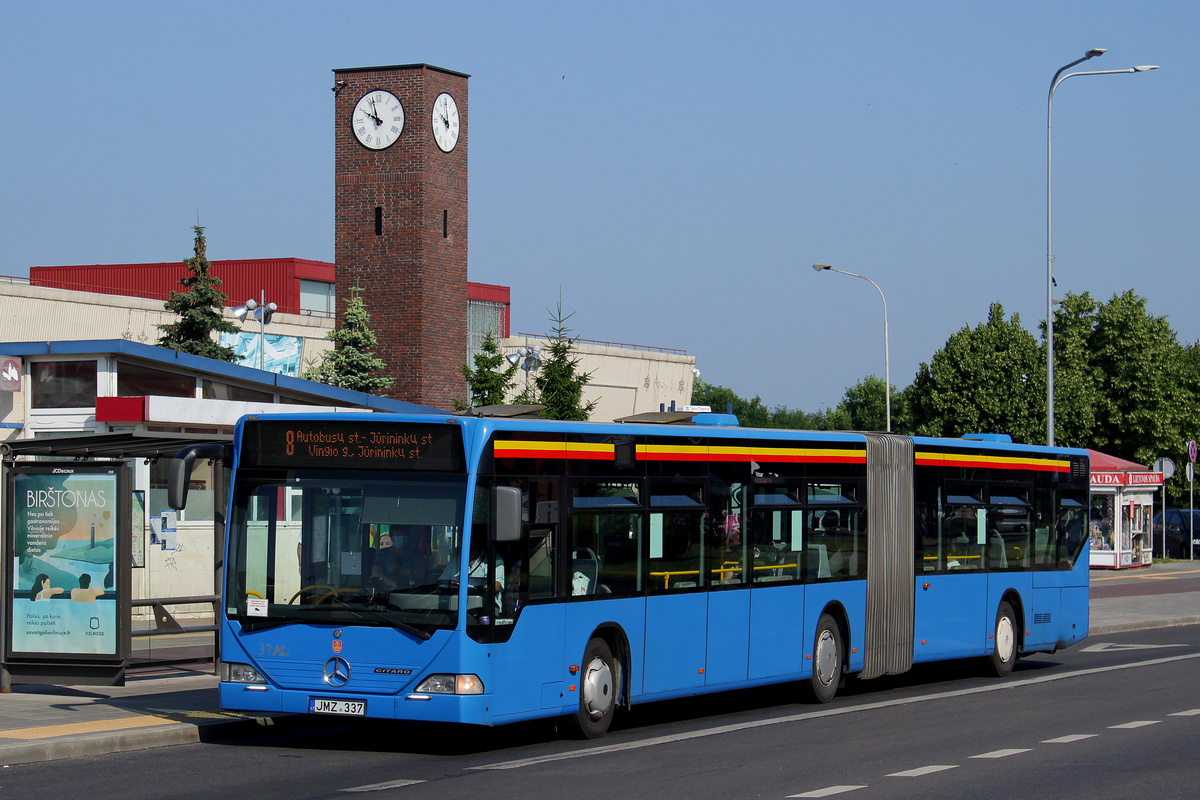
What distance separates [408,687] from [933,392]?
5709 centimetres

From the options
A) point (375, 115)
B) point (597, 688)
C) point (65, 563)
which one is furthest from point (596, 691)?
point (375, 115)

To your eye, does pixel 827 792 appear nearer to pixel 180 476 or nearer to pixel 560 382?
pixel 180 476

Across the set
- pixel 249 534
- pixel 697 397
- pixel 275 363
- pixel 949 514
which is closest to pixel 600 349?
pixel 275 363

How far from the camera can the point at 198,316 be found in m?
37.4

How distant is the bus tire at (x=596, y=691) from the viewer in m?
12.3

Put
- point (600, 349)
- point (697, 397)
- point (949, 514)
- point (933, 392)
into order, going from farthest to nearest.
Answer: point (697, 397) < point (600, 349) < point (933, 392) < point (949, 514)

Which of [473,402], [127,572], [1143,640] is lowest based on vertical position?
[1143,640]

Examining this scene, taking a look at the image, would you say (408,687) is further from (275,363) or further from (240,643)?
(275,363)

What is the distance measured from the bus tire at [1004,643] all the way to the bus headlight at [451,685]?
9.38 m

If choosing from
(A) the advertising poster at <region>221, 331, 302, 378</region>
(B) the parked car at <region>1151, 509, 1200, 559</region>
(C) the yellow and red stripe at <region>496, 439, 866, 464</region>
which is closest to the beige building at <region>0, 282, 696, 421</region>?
(A) the advertising poster at <region>221, 331, 302, 378</region>

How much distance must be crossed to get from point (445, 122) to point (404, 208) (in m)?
2.74

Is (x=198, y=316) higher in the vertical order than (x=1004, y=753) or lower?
higher

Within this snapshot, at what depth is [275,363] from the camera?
53.2 m

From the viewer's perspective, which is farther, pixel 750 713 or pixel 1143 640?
pixel 1143 640
